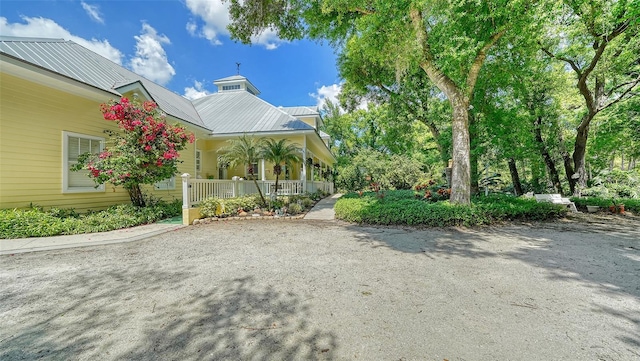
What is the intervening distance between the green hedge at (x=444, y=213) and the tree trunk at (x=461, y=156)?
46 centimetres

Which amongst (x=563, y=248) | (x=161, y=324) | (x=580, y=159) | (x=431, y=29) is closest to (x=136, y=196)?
(x=161, y=324)

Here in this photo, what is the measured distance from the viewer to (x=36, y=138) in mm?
6445

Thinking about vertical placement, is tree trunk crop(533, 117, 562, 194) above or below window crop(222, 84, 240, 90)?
below

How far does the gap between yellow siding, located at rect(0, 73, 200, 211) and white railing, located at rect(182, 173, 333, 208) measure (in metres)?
2.99

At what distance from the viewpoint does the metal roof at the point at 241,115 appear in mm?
12125

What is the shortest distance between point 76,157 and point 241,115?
782 centimetres

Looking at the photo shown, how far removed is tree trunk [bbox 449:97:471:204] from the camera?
306 inches

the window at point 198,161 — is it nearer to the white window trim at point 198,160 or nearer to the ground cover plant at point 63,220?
the white window trim at point 198,160

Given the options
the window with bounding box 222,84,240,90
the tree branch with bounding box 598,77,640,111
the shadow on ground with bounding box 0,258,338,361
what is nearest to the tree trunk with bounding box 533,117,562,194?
the tree branch with bounding box 598,77,640,111

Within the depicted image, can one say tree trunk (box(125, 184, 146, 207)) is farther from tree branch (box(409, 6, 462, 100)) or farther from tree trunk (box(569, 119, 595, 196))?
tree trunk (box(569, 119, 595, 196))

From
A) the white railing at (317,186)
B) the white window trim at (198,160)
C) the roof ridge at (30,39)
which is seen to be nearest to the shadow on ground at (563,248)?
the white railing at (317,186)

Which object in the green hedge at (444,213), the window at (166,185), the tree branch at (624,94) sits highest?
the tree branch at (624,94)

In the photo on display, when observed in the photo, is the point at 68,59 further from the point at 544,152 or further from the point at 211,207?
the point at 544,152

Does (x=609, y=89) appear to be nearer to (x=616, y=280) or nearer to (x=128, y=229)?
(x=616, y=280)
